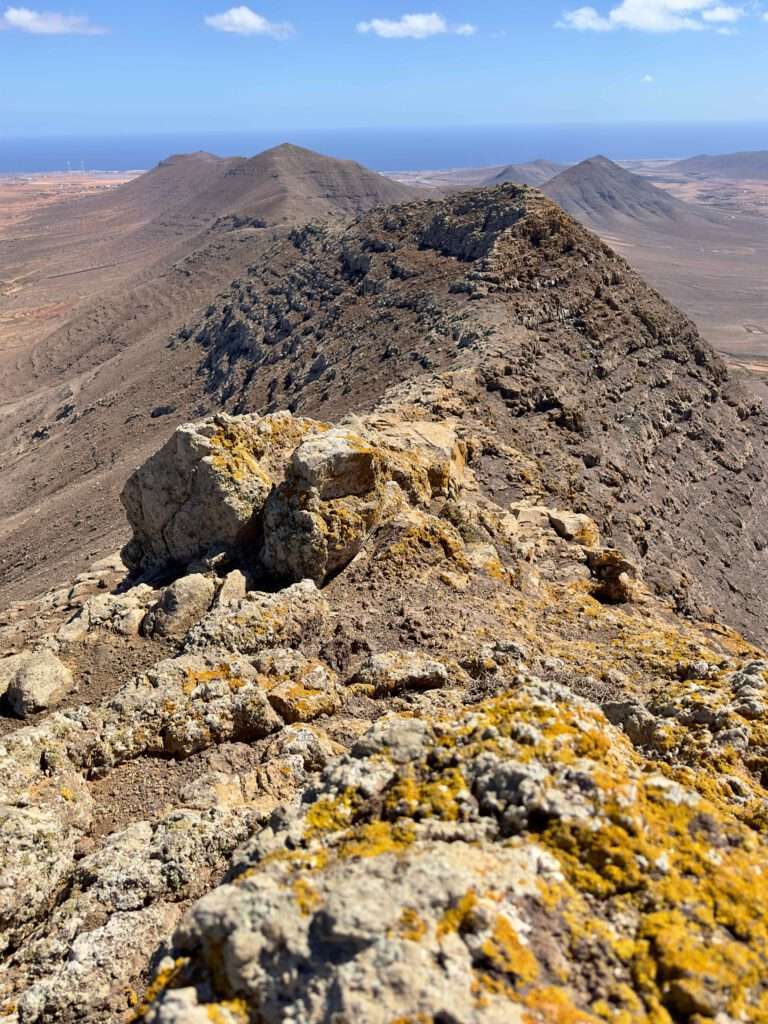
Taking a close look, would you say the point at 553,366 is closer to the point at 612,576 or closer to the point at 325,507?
the point at 612,576

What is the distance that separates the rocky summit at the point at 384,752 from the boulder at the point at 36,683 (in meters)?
0.04

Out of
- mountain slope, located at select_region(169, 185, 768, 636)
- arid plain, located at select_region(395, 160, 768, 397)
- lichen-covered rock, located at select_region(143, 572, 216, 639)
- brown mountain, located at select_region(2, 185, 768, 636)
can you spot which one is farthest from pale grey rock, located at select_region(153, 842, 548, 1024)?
arid plain, located at select_region(395, 160, 768, 397)

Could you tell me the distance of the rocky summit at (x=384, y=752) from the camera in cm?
361

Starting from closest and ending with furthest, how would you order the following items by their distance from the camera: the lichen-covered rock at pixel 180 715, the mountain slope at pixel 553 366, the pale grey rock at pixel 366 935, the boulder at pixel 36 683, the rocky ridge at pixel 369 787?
the pale grey rock at pixel 366 935
the rocky ridge at pixel 369 787
the lichen-covered rock at pixel 180 715
the boulder at pixel 36 683
the mountain slope at pixel 553 366

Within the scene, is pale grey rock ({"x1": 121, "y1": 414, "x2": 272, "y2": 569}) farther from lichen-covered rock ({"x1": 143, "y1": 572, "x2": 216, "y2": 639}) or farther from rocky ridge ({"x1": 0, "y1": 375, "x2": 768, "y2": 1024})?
lichen-covered rock ({"x1": 143, "y1": 572, "x2": 216, "y2": 639})

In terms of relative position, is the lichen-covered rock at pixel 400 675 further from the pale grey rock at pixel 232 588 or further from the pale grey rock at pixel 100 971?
the pale grey rock at pixel 100 971

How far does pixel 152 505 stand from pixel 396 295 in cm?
2324

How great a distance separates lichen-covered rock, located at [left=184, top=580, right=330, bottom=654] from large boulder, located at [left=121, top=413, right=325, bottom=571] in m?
2.23

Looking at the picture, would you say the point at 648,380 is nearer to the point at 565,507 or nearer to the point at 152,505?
the point at 565,507

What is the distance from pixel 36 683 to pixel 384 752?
5.45 meters

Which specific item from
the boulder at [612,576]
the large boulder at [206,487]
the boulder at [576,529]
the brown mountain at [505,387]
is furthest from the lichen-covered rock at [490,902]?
the brown mountain at [505,387]

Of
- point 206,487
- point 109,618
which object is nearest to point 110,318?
point 206,487

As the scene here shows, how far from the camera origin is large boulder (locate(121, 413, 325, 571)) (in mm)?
11703

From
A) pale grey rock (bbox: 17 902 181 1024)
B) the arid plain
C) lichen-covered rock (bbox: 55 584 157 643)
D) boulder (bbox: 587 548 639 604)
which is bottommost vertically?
boulder (bbox: 587 548 639 604)
